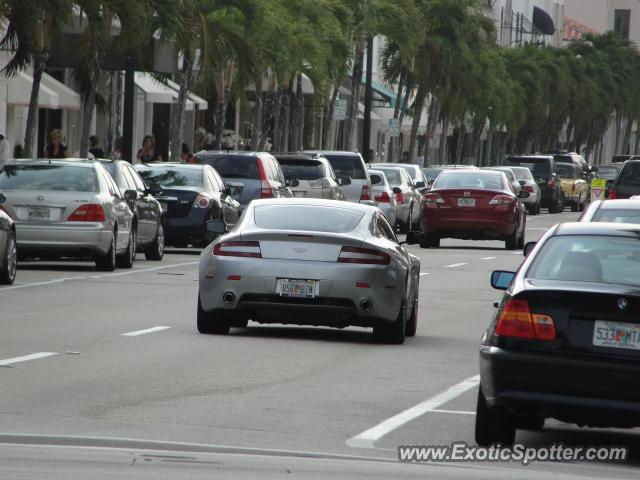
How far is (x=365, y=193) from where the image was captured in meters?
40.2

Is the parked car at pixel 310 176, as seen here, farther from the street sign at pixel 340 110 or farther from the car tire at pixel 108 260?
the street sign at pixel 340 110

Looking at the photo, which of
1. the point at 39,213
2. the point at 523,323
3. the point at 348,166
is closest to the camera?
the point at 523,323

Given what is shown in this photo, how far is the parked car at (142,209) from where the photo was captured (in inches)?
1081

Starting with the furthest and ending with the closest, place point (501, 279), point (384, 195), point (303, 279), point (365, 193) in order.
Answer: point (384, 195) → point (365, 193) → point (303, 279) → point (501, 279)

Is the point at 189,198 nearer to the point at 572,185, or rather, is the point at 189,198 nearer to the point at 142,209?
the point at 142,209

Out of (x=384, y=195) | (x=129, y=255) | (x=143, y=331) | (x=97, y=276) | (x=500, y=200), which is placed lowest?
(x=97, y=276)

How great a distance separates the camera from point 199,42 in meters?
37.9

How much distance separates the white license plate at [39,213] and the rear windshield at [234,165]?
28.9ft

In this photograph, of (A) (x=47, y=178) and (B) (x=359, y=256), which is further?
(A) (x=47, y=178)

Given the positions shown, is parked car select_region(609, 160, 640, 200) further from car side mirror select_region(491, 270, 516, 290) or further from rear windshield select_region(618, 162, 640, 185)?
car side mirror select_region(491, 270, 516, 290)

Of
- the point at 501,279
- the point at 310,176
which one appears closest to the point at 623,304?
the point at 501,279

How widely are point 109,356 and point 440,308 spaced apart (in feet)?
24.6

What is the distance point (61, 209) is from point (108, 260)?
1.07 meters

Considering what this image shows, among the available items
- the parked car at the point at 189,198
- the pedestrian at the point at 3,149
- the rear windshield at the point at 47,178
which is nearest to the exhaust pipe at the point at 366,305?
the rear windshield at the point at 47,178
